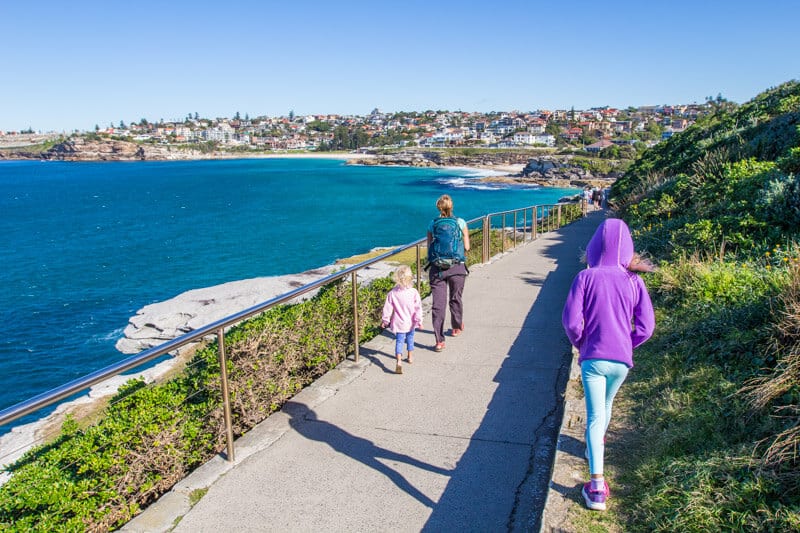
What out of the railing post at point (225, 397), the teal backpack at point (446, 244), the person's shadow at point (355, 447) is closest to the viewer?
the person's shadow at point (355, 447)

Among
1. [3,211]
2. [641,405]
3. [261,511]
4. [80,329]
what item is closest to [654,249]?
[641,405]

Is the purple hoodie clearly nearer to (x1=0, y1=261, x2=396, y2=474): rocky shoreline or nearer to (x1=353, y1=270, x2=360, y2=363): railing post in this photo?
(x1=353, y1=270, x2=360, y2=363): railing post

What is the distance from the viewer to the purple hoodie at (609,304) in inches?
129

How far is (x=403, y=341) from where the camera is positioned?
19.6 feet

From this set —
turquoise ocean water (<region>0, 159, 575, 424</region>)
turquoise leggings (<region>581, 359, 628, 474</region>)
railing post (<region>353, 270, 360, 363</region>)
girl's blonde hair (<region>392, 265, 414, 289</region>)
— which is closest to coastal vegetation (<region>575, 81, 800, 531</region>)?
turquoise leggings (<region>581, 359, 628, 474</region>)

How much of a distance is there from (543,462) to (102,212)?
238ft

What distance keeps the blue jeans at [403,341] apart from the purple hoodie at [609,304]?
2.79 m

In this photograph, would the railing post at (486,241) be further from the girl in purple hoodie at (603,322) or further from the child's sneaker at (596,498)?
the child's sneaker at (596,498)

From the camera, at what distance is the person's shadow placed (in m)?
3.96

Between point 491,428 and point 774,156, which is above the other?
point 774,156

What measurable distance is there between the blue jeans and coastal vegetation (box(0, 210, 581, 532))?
2.35ft

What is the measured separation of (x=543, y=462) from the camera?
4.15m

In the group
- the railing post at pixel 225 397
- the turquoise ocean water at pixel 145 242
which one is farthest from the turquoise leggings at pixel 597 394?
the turquoise ocean water at pixel 145 242

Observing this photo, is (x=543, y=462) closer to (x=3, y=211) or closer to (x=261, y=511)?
(x=261, y=511)
